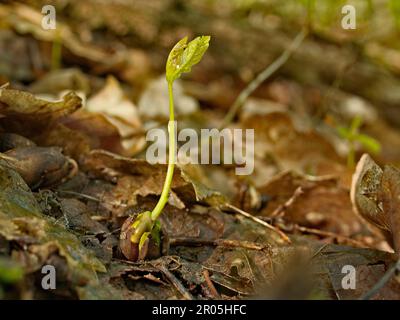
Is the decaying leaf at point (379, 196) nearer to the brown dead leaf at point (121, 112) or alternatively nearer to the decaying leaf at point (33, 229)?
the decaying leaf at point (33, 229)

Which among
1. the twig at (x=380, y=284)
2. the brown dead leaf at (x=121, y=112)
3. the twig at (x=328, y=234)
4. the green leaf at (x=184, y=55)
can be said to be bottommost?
the twig at (x=380, y=284)

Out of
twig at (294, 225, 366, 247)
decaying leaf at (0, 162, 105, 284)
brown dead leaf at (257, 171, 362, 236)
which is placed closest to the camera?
decaying leaf at (0, 162, 105, 284)

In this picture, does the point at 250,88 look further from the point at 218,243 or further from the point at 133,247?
the point at 133,247

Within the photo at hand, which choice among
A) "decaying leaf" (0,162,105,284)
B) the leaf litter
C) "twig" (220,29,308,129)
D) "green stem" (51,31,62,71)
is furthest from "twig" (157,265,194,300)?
"green stem" (51,31,62,71)

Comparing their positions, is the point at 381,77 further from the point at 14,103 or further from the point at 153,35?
the point at 14,103

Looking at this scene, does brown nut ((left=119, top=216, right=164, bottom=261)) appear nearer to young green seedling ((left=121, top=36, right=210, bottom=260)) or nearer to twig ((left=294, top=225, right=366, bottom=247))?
young green seedling ((left=121, top=36, right=210, bottom=260))

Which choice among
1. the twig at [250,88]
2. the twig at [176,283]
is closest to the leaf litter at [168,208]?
the twig at [176,283]

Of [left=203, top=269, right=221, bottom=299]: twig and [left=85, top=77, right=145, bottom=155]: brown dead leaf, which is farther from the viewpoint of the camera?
[left=85, top=77, right=145, bottom=155]: brown dead leaf
